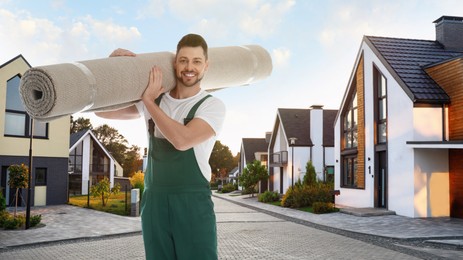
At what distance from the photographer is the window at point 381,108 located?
2180cm

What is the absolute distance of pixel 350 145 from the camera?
25.8 metres

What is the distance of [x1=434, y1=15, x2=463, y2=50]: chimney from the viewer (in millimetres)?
22984

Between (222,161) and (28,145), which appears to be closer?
(28,145)

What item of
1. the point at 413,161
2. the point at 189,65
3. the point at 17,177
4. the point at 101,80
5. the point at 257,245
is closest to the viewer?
the point at 101,80

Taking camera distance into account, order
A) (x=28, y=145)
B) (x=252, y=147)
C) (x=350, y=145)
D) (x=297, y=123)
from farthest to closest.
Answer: (x=252, y=147), (x=297, y=123), (x=350, y=145), (x=28, y=145)

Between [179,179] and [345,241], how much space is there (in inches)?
441

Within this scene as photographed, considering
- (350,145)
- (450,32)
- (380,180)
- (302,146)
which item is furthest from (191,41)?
(302,146)

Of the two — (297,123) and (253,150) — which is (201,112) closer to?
(297,123)

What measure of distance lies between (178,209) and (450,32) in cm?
2411

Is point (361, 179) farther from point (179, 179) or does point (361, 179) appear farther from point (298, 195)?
point (179, 179)

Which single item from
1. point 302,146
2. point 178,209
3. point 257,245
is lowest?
point 257,245

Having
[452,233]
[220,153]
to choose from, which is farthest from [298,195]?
[220,153]

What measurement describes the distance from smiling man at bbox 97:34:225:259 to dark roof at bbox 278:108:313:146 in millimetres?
36582

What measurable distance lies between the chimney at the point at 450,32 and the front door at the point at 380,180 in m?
6.50
